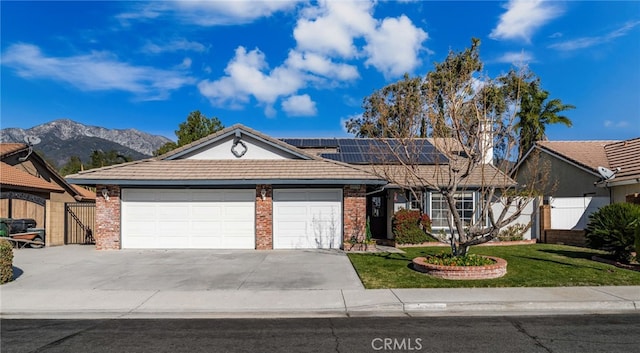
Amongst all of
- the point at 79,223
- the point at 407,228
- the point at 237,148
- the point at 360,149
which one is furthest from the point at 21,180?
the point at 407,228

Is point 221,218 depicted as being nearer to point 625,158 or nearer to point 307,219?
point 307,219

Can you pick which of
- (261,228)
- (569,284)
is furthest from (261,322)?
(261,228)

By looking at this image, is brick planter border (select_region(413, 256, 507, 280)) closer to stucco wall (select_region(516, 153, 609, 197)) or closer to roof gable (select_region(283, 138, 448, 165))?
roof gable (select_region(283, 138, 448, 165))

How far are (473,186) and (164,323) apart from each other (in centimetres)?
1393

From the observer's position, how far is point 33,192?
67.8 feet

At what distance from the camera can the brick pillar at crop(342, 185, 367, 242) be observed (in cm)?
1528

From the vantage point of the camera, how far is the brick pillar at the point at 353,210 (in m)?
15.3

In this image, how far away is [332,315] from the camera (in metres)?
7.58

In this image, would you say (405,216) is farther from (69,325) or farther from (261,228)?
(69,325)

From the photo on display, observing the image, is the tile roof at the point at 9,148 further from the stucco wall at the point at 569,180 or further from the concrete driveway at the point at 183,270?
the stucco wall at the point at 569,180

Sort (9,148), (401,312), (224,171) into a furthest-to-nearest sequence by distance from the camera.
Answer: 1. (9,148)
2. (224,171)
3. (401,312)

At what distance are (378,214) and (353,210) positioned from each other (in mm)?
4153

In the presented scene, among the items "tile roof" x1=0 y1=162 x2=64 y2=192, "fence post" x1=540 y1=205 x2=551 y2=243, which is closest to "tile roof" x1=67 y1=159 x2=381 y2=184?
"tile roof" x1=0 y1=162 x2=64 y2=192

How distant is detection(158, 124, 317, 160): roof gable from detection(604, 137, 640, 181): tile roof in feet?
42.5
